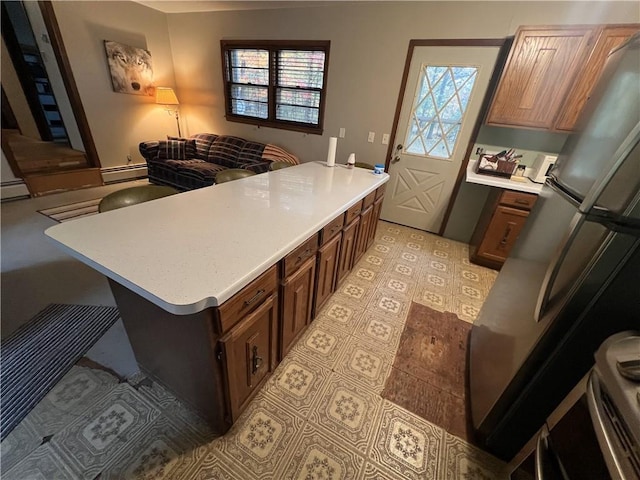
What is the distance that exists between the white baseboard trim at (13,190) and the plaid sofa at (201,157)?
144 centimetres

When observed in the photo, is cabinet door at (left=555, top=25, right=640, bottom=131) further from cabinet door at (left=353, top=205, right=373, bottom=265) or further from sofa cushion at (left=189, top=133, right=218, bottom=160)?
sofa cushion at (left=189, top=133, right=218, bottom=160)

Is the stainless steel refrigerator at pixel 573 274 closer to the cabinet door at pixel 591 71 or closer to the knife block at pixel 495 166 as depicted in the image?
the cabinet door at pixel 591 71

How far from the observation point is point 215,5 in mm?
3543

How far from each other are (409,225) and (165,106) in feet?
15.6

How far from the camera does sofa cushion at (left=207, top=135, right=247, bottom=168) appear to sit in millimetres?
4055

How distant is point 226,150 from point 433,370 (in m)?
4.08

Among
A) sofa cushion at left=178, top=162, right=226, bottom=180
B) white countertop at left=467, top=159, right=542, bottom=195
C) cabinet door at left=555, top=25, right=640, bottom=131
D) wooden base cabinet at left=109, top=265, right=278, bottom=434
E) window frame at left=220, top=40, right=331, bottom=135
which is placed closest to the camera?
wooden base cabinet at left=109, top=265, right=278, bottom=434

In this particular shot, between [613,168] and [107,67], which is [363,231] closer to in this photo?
[613,168]

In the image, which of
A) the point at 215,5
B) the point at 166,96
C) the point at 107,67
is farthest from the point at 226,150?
the point at 107,67

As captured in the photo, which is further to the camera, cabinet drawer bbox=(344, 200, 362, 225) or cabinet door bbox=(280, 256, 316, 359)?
cabinet drawer bbox=(344, 200, 362, 225)

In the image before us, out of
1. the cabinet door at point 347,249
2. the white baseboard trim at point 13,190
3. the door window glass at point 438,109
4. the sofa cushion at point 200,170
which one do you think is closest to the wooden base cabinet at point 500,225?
the door window glass at point 438,109

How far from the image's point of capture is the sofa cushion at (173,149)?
13.4 feet

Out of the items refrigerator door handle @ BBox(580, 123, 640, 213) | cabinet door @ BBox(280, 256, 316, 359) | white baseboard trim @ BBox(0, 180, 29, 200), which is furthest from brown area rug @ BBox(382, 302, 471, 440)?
white baseboard trim @ BBox(0, 180, 29, 200)

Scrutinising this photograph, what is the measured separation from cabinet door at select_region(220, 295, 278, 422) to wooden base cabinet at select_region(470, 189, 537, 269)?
A: 2389mm
